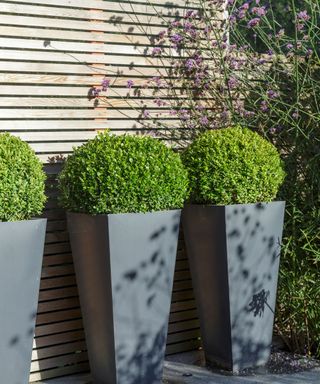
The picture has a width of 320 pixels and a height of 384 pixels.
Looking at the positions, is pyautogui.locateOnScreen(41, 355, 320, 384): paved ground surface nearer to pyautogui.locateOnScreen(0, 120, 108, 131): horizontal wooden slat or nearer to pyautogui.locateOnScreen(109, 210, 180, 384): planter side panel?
pyautogui.locateOnScreen(109, 210, 180, 384): planter side panel

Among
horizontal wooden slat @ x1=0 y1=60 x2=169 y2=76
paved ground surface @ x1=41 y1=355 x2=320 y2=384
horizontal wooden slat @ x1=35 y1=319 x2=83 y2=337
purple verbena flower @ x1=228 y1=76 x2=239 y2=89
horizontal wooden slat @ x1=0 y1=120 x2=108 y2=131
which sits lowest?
paved ground surface @ x1=41 y1=355 x2=320 y2=384

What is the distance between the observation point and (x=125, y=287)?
4176 millimetres

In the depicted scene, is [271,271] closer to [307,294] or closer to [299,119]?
[307,294]

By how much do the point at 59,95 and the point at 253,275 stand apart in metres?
1.59

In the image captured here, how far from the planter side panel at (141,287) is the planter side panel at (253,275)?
42cm

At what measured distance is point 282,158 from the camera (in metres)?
5.32

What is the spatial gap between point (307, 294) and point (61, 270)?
1556 mm

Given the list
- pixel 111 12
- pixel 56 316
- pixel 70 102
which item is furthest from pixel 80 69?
pixel 56 316

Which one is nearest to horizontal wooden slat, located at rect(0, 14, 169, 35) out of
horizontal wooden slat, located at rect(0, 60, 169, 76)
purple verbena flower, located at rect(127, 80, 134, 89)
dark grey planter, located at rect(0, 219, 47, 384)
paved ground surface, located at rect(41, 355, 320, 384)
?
horizontal wooden slat, located at rect(0, 60, 169, 76)

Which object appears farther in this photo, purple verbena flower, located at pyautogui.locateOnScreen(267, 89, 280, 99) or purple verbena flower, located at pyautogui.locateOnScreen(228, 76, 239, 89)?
purple verbena flower, located at pyautogui.locateOnScreen(228, 76, 239, 89)

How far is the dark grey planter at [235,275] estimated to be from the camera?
4.61 meters

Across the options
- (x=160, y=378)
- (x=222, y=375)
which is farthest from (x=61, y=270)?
(x=222, y=375)

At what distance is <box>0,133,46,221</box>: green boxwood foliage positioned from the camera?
3904 millimetres

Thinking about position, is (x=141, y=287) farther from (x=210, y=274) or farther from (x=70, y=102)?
(x=70, y=102)
